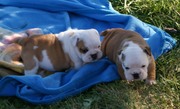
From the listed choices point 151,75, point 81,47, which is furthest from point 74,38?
point 151,75

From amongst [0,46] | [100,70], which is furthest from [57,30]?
[100,70]

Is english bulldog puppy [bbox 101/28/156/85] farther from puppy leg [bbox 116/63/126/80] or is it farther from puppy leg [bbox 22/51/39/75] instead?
puppy leg [bbox 22/51/39/75]

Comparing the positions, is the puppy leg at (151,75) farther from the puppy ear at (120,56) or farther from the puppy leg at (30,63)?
the puppy leg at (30,63)

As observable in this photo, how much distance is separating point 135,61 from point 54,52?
2.74 feet

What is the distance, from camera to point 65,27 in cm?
467

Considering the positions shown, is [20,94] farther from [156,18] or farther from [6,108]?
[156,18]

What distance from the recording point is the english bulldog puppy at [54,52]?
3842mm

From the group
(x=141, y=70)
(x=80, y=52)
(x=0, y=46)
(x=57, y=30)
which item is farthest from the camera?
(x=57, y=30)

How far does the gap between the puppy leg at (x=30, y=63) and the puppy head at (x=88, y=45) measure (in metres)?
0.43

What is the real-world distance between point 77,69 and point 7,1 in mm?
1641

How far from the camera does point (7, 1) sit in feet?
16.5

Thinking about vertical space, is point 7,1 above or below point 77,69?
above

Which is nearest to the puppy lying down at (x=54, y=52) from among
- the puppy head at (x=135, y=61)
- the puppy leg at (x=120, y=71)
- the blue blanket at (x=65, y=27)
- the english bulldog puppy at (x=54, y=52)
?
the english bulldog puppy at (x=54, y=52)

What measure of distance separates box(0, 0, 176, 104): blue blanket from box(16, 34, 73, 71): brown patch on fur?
0.12 meters
